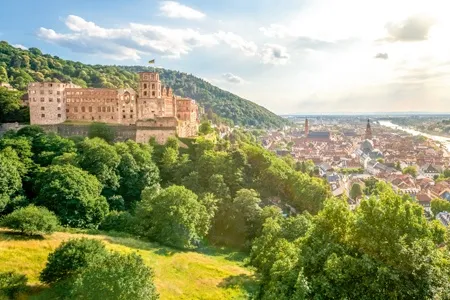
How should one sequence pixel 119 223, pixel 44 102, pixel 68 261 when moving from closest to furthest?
1. pixel 68 261
2. pixel 119 223
3. pixel 44 102

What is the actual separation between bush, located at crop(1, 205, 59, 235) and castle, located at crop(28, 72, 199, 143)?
127 feet

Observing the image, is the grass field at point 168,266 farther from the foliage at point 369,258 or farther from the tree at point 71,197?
the foliage at point 369,258

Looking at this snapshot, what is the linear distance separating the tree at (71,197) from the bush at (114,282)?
68.7 feet

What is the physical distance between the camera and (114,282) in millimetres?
24078

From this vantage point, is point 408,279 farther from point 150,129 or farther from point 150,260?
point 150,129

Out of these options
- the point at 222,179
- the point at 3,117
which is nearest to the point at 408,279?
the point at 222,179

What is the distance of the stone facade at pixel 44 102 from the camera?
245 feet

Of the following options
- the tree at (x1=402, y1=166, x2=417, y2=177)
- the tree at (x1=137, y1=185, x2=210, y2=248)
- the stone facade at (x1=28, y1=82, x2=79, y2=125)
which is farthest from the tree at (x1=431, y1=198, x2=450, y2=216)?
the stone facade at (x1=28, y1=82, x2=79, y2=125)

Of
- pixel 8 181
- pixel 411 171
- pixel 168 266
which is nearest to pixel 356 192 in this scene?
pixel 411 171

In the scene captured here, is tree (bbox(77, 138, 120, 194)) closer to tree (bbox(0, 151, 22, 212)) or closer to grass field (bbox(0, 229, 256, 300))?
tree (bbox(0, 151, 22, 212))

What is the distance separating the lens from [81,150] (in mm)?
63438

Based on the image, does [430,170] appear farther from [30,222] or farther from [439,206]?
[30,222]

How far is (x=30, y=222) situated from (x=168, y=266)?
542 inches

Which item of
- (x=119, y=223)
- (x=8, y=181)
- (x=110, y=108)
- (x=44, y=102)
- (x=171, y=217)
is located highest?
(x=44, y=102)
